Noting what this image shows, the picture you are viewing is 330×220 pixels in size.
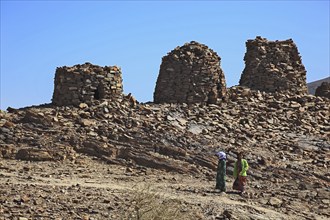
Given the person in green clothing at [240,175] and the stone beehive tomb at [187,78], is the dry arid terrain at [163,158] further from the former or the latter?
the stone beehive tomb at [187,78]

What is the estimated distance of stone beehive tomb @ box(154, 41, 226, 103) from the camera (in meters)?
19.2

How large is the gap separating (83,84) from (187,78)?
3493 millimetres

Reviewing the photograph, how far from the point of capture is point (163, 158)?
51.3ft

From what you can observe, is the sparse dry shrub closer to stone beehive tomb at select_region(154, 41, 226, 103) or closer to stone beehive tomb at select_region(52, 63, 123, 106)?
stone beehive tomb at select_region(52, 63, 123, 106)

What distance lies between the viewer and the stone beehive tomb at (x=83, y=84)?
17.6 metres

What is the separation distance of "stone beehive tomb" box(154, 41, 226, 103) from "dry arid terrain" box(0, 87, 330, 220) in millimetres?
464

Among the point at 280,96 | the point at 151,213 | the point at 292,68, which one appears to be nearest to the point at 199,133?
the point at 280,96

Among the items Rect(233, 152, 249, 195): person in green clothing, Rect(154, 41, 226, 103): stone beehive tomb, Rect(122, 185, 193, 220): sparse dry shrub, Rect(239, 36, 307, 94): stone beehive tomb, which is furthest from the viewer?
Rect(239, 36, 307, 94): stone beehive tomb

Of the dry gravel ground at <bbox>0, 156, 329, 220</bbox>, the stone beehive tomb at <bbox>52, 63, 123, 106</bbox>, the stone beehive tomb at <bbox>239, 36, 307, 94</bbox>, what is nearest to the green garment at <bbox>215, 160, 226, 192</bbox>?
the dry gravel ground at <bbox>0, 156, 329, 220</bbox>

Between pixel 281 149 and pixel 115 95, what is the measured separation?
5.30m

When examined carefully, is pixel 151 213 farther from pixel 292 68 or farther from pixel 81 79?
pixel 292 68

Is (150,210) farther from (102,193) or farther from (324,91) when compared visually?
(324,91)

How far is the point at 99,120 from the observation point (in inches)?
671

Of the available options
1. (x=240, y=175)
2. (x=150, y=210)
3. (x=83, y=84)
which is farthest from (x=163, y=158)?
(x=150, y=210)
